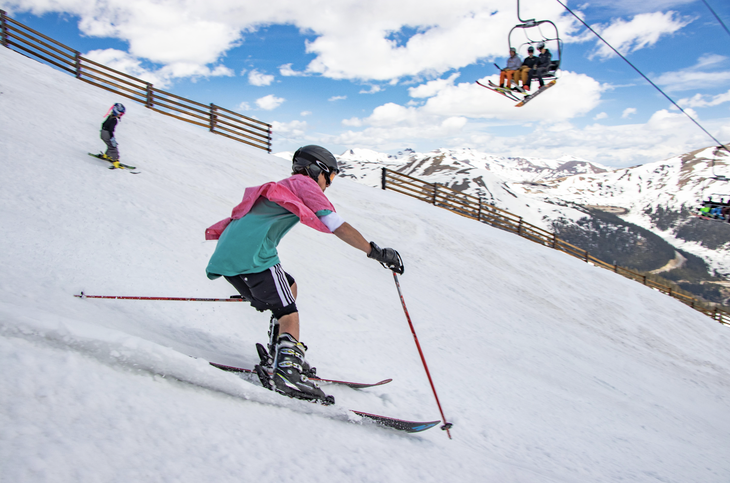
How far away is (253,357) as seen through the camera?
3.04m

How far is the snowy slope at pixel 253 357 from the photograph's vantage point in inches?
60.1

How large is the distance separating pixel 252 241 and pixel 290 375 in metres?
0.82

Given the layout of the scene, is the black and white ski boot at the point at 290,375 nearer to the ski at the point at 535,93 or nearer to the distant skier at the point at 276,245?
the distant skier at the point at 276,245

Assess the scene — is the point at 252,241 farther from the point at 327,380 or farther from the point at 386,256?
the point at 327,380

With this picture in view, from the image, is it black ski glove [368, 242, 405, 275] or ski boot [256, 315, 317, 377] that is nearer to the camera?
black ski glove [368, 242, 405, 275]

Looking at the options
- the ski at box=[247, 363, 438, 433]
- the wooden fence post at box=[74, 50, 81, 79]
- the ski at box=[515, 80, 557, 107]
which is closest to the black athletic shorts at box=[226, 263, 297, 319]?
the ski at box=[247, 363, 438, 433]

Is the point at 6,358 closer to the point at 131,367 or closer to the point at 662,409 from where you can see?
the point at 131,367

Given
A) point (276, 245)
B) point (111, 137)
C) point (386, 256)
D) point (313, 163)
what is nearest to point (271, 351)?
point (276, 245)

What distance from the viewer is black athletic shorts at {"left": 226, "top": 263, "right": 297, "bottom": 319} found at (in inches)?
89.7

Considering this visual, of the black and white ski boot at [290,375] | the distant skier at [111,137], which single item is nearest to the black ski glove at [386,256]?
the black and white ski boot at [290,375]

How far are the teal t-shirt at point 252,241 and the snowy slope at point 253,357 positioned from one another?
555mm

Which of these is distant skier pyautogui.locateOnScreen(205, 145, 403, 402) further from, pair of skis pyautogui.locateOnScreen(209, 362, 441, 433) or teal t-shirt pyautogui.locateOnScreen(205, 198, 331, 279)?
pair of skis pyautogui.locateOnScreen(209, 362, 441, 433)

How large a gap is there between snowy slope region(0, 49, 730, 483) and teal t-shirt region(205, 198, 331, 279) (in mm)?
555

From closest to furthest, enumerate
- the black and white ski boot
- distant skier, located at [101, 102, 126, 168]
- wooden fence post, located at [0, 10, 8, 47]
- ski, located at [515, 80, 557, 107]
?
the black and white ski boot, distant skier, located at [101, 102, 126, 168], ski, located at [515, 80, 557, 107], wooden fence post, located at [0, 10, 8, 47]
